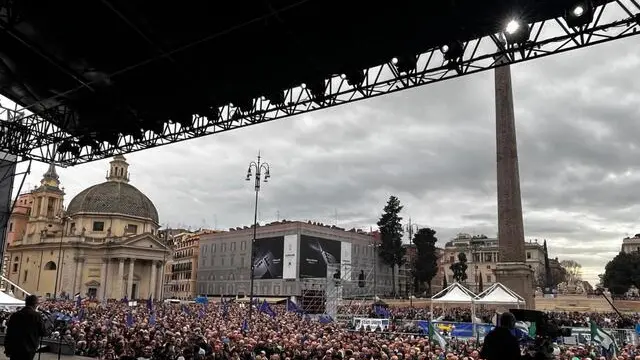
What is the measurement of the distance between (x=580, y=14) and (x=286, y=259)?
70.6 meters

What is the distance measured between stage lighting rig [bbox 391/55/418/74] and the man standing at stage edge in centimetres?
927

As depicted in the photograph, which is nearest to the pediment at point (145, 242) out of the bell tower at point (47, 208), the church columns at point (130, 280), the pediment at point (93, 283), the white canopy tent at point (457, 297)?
the church columns at point (130, 280)

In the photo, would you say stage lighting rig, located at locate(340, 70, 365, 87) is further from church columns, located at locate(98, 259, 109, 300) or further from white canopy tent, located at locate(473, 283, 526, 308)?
church columns, located at locate(98, 259, 109, 300)

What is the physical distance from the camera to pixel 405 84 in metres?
12.3

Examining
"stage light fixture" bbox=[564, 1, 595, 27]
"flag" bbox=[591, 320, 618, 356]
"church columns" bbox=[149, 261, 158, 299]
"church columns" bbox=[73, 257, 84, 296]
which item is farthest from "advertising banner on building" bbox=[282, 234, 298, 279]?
"stage light fixture" bbox=[564, 1, 595, 27]

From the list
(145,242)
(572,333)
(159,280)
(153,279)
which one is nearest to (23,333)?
(572,333)

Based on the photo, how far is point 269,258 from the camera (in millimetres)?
79812

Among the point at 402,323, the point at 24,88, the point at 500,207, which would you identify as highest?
the point at 24,88

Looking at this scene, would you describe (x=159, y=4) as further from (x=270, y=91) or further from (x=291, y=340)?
(x=291, y=340)

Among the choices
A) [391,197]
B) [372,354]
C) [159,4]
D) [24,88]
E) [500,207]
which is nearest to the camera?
[159,4]

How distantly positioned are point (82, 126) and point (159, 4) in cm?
926

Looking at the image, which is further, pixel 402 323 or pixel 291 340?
pixel 402 323

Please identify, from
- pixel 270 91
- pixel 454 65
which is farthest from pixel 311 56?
pixel 454 65

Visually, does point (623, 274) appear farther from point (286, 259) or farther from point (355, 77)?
point (355, 77)
